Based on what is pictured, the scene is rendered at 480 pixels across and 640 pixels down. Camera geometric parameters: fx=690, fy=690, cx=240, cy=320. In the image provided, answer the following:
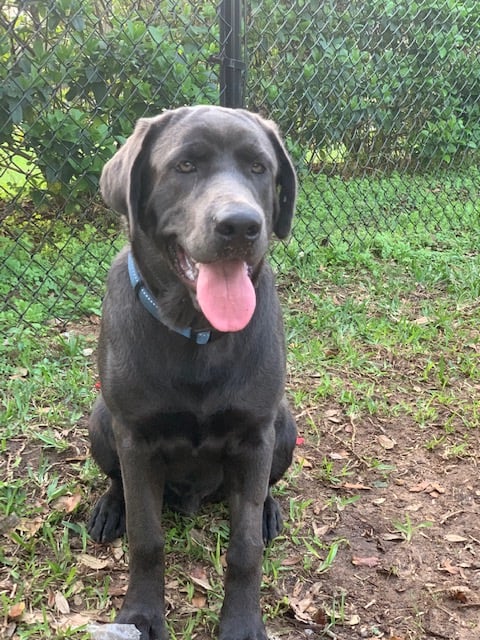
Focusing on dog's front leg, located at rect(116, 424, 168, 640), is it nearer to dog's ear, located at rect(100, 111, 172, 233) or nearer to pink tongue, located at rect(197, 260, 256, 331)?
pink tongue, located at rect(197, 260, 256, 331)

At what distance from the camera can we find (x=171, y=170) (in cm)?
203

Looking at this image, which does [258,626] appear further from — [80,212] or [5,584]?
[80,212]

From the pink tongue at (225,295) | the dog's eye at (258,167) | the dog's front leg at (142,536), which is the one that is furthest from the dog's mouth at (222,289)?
the dog's front leg at (142,536)

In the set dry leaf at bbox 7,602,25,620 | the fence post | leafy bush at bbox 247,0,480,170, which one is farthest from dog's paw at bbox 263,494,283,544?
leafy bush at bbox 247,0,480,170

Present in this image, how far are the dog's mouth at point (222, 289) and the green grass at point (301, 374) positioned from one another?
0.95 m

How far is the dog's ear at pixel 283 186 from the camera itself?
2.29 m

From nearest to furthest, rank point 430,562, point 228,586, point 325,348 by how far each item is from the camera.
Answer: point 228,586 → point 430,562 → point 325,348

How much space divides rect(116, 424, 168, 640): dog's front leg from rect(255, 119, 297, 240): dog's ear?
2.80 feet

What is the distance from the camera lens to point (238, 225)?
1833mm

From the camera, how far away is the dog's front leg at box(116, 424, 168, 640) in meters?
2.11

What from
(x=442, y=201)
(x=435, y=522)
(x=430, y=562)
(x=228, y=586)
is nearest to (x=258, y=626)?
(x=228, y=586)

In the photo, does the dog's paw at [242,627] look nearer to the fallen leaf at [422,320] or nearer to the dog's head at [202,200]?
the dog's head at [202,200]

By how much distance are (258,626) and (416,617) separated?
0.52m

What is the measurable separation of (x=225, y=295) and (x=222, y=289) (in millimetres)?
20
